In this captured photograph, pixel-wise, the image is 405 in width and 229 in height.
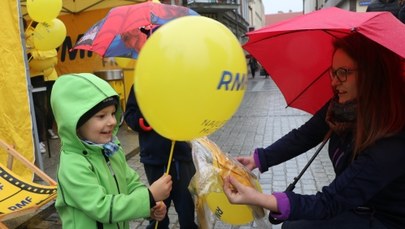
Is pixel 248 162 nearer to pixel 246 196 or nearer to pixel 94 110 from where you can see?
pixel 246 196

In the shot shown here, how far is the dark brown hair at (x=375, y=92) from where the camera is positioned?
181 cm

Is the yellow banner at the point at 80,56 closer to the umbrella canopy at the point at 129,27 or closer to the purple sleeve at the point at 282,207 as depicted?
the umbrella canopy at the point at 129,27

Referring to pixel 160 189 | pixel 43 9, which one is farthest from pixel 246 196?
pixel 43 9

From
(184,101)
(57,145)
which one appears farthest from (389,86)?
(57,145)

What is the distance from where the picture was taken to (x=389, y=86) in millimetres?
1836

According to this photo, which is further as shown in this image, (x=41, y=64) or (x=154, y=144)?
(x=41, y=64)

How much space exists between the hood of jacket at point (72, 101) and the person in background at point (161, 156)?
2.48 ft

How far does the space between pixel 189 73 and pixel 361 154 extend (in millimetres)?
903

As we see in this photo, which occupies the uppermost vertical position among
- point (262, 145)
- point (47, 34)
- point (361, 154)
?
point (47, 34)

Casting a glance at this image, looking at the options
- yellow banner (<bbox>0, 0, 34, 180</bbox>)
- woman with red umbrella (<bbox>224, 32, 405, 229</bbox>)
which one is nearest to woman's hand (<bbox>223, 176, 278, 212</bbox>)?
woman with red umbrella (<bbox>224, 32, 405, 229</bbox>)

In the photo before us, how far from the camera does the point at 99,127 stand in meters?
1.92

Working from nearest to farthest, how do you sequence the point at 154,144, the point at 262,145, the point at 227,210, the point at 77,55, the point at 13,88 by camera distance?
the point at 227,210 → the point at 154,144 → the point at 13,88 → the point at 262,145 → the point at 77,55

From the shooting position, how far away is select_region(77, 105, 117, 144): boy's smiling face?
1.91 metres

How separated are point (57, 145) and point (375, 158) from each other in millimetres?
5565
